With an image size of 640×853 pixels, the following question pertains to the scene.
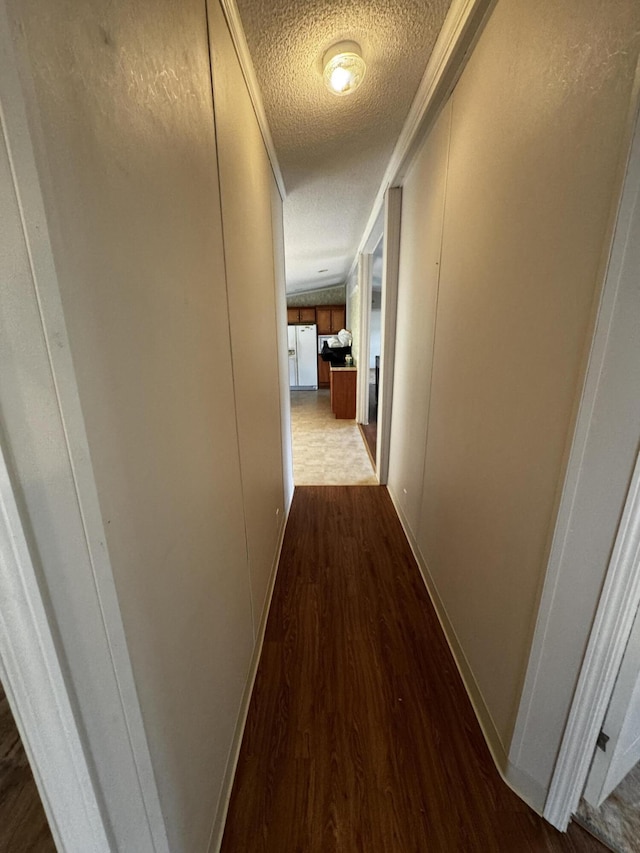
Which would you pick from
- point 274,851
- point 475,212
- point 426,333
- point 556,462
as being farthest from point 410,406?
point 274,851

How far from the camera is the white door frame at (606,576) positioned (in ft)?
2.20

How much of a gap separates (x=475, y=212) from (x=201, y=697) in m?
1.85

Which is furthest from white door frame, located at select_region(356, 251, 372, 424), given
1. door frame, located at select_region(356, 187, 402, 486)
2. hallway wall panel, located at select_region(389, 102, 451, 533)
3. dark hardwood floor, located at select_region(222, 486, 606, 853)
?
dark hardwood floor, located at select_region(222, 486, 606, 853)

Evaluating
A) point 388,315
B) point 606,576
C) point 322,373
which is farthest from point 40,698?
point 322,373

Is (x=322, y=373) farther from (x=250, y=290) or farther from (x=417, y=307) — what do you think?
(x=250, y=290)

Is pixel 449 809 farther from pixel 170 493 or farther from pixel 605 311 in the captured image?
pixel 605 311

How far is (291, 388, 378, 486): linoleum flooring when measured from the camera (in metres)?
3.40

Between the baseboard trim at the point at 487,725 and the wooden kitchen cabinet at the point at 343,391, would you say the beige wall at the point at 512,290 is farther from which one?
the wooden kitchen cabinet at the point at 343,391

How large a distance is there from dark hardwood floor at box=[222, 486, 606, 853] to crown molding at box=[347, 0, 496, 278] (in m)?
2.48

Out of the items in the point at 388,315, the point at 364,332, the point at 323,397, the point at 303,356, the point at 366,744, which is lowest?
the point at 366,744

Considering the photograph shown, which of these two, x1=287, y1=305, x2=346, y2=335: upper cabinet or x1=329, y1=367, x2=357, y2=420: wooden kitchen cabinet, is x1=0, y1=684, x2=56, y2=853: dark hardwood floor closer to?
x1=329, y1=367, x2=357, y2=420: wooden kitchen cabinet

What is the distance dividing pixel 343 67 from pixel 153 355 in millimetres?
1591

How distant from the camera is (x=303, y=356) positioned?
8.23m

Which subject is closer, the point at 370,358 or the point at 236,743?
the point at 236,743
